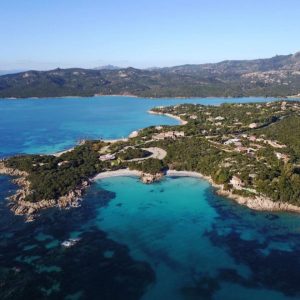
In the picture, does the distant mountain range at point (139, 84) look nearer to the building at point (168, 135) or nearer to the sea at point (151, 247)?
the building at point (168, 135)

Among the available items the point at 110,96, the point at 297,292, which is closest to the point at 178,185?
the point at 297,292

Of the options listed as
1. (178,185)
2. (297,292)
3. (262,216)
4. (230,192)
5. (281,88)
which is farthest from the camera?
(281,88)

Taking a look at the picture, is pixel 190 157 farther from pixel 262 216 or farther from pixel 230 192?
pixel 262 216

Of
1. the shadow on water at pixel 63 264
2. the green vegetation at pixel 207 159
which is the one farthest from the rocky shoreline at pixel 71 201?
the shadow on water at pixel 63 264

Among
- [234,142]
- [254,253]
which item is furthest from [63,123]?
[254,253]

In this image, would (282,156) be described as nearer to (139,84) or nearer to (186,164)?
(186,164)
